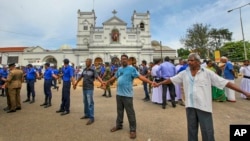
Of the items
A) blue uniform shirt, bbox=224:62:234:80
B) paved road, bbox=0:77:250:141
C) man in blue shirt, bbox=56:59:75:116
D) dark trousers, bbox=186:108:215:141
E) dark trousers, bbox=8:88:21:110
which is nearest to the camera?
dark trousers, bbox=186:108:215:141

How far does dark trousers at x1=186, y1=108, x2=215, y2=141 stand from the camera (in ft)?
9.77

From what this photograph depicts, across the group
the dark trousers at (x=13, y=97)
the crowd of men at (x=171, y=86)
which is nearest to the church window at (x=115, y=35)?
the crowd of men at (x=171, y=86)

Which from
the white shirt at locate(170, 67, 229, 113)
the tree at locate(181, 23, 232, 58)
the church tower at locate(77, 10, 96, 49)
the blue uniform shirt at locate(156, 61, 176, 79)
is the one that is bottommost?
the white shirt at locate(170, 67, 229, 113)

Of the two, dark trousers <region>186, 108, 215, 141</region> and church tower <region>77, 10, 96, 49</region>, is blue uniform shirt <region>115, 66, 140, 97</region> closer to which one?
dark trousers <region>186, 108, 215, 141</region>

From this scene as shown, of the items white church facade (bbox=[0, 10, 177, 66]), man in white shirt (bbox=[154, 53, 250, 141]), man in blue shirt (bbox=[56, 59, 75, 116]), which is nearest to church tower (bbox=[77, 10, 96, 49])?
white church facade (bbox=[0, 10, 177, 66])

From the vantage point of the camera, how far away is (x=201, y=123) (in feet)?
9.98

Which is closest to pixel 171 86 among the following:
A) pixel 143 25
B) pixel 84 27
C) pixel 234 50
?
pixel 143 25

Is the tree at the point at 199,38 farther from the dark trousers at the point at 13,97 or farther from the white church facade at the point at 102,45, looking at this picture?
the dark trousers at the point at 13,97

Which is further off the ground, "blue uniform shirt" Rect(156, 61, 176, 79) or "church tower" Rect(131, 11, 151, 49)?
"church tower" Rect(131, 11, 151, 49)

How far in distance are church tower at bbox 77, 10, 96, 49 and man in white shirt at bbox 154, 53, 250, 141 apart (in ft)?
160

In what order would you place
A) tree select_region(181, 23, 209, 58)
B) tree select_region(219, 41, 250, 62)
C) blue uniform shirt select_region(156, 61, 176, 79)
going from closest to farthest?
1. blue uniform shirt select_region(156, 61, 176, 79)
2. tree select_region(181, 23, 209, 58)
3. tree select_region(219, 41, 250, 62)

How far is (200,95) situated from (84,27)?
50606 mm

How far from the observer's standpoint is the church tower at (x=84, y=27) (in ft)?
165

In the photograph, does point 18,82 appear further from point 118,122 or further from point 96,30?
point 96,30
